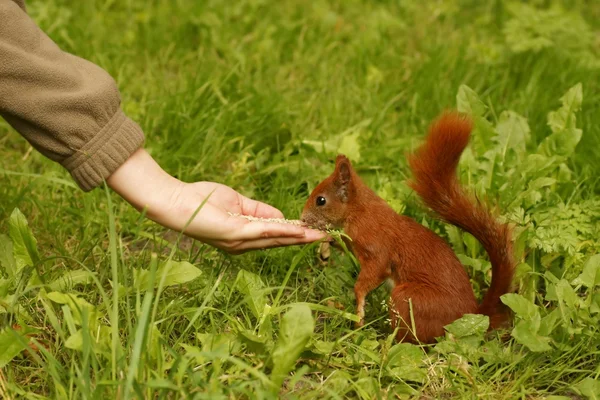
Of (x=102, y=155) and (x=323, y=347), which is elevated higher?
(x=102, y=155)

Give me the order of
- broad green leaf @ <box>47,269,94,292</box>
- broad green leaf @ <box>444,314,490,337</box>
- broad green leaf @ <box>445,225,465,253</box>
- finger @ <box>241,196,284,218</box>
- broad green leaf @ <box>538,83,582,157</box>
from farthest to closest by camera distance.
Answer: broad green leaf @ <box>538,83,582,157</box> → broad green leaf @ <box>445,225,465,253</box> → finger @ <box>241,196,284,218</box> → broad green leaf @ <box>47,269,94,292</box> → broad green leaf @ <box>444,314,490,337</box>

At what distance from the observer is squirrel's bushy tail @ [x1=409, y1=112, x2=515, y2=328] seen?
210 cm

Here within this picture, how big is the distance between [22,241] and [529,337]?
1.39 meters

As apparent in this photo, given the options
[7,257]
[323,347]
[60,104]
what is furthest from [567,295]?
[7,257]

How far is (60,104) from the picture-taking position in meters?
1.94

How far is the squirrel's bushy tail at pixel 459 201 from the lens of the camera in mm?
2096

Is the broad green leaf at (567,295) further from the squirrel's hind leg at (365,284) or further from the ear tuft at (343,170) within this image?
the ear tuft at (343,170)

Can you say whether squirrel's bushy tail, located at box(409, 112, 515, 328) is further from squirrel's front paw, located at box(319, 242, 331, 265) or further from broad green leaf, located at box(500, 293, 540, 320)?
squirrel's front paw, located at box(319, 242, 331, 265)

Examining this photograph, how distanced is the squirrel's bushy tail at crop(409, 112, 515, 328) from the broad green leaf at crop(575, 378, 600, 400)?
0.29 m

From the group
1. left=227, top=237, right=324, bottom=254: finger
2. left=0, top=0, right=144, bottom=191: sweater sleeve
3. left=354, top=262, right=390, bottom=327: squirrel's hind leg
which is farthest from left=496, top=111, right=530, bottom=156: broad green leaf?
left=0, top=0, right=144, bottom=191: sweater sleeve

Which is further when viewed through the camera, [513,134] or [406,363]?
[513,134]

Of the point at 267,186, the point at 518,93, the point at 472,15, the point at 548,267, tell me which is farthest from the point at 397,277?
the point at 472,15

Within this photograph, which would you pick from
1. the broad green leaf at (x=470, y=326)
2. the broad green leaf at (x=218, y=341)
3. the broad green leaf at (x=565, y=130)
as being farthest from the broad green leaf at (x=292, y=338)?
the broad green leaf at (x=565, y=130)

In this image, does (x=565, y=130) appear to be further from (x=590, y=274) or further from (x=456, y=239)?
(x=590, y=274)
